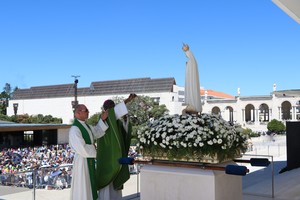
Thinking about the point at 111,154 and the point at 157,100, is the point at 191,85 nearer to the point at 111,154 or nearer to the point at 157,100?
the point at 111,154

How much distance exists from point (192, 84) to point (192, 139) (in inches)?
36.1

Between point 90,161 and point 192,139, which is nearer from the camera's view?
point 192,139

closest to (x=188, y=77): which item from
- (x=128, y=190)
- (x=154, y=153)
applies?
(x=154, y=153)

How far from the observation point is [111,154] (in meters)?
4.72

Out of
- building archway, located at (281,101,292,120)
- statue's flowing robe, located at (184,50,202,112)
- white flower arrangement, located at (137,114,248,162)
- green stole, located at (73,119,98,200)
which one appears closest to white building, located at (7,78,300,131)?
building archway, located at (281,101,292,120)

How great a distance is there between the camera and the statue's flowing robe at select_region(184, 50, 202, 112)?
15.3 ft

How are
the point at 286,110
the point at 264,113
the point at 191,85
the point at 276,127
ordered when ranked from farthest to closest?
the point at 264,113, the point at 286,110, the point at 276,127, the point at 191,85

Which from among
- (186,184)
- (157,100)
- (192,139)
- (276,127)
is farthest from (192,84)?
(157,100)

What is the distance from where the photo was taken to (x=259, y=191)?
6.63 metres

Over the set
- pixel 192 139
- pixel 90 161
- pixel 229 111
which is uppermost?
pixel 229 111

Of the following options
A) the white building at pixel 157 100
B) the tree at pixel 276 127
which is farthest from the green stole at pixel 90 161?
the white building at pixel 157 100

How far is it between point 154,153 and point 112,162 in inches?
24.6

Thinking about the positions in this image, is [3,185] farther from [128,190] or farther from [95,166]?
[128,190]

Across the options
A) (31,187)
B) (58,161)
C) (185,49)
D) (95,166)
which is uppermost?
(185,49)
